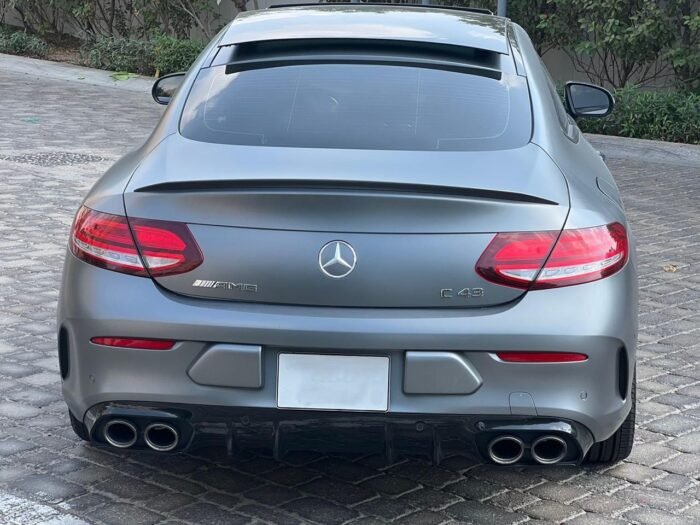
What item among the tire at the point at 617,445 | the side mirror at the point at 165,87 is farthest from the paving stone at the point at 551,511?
the side mirror at the point at 165,87

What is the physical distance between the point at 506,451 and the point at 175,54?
1430 cm

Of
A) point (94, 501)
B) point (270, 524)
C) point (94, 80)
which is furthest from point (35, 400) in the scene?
point (94, 80)

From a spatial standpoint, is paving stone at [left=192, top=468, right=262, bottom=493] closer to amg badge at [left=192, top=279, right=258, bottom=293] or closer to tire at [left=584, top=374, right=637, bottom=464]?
amg badge at [left=192, top=279, right=258, bottom=293]

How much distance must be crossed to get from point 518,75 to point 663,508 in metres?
1.62

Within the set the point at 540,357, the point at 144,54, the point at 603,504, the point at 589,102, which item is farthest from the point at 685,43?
the point at 540,357

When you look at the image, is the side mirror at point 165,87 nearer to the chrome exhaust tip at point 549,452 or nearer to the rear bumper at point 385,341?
the rear bumper at point 385,341

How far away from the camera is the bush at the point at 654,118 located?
41.7 ft

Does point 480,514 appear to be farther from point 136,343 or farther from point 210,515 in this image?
point 136,343

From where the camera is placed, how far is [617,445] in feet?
14.3

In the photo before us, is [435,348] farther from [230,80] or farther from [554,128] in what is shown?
[230,80]

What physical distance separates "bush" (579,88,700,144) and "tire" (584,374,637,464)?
8854mm

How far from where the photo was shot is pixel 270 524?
3916 millimetres

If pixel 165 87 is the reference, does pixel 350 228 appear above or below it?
above

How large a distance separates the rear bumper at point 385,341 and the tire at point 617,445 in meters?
0.61
